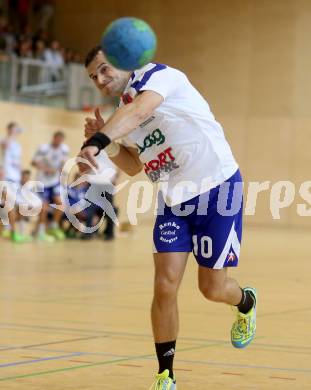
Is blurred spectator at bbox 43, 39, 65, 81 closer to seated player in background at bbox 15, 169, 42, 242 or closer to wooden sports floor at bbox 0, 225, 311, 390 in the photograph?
seated player in background at bbox 15, 169, 42, 242

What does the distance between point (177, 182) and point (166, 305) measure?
0.81 meters

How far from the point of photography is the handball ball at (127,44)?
18.2 ft

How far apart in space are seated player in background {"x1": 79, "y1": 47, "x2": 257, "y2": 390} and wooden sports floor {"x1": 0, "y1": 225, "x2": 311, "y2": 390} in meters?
0.64

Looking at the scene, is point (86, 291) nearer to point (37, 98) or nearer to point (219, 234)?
point (219, 234)

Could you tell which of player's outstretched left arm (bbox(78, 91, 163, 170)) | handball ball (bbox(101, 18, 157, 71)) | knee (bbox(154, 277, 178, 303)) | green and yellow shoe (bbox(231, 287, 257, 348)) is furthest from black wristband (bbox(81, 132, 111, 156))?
A: green and yellow shoe (bbox(231, 287, 257, 348))

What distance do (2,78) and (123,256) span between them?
10346 millimetres

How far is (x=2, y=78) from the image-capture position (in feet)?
88.5

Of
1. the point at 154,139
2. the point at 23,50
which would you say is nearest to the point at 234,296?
the point at 154,139

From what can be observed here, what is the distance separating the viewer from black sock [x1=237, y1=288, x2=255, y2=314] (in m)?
7.03

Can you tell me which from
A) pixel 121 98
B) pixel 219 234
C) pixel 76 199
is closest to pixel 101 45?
pixel 121 98

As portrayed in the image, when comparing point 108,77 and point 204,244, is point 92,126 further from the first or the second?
point 204,244

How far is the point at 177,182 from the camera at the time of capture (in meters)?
6.32

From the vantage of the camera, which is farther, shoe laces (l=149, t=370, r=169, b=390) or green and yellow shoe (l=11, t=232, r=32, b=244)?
green and yellow shoe (l=11, t=232, r=32, b=244)

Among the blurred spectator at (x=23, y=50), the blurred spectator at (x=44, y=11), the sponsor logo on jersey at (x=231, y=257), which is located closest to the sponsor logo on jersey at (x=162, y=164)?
the sponsor logo on jersey at (x=231, y=257)
